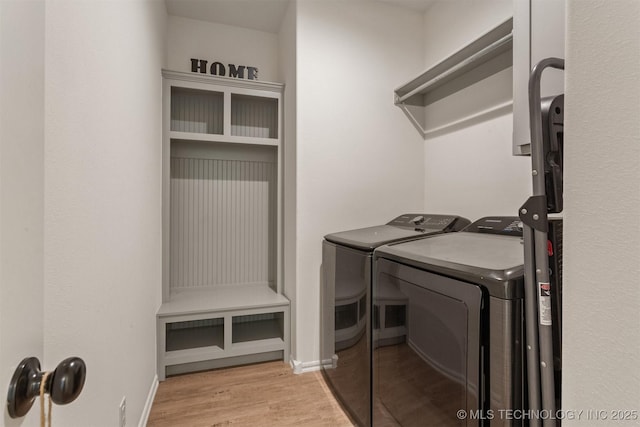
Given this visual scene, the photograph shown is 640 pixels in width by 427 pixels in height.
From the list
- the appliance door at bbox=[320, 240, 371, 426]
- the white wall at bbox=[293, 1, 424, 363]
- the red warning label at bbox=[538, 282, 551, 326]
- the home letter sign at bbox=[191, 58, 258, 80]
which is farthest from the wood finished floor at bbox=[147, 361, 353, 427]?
the home letter sign at bbox=[191, 58, 258, 80]

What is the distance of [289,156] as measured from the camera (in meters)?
2.45

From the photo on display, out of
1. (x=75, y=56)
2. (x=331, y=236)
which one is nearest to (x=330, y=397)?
(x=331, y=236)

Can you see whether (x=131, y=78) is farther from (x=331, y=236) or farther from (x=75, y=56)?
(x=331, y=236)

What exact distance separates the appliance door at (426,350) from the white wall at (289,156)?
92 centimetres

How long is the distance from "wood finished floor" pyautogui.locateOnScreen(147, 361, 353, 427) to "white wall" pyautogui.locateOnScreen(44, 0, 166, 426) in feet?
0.81

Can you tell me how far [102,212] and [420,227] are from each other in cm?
172

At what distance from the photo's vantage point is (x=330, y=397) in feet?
6.53

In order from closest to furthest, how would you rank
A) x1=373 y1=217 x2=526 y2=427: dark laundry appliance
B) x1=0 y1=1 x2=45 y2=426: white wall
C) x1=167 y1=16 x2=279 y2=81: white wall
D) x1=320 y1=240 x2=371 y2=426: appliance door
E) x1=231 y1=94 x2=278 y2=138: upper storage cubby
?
x1=0 y1=1 x2=45 y2=426: white wall
x1=373 y1=217 x2=526 y2=427: dark laundry appliance
x1=320 y1=240 x2=371 y2=426: appliance door
x1=167 y1=16 x2=279 y2=81: white wall
x1=231 y1=94 x2=278 y2=138: upper storage cubby

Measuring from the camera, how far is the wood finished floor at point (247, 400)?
5.78 feet

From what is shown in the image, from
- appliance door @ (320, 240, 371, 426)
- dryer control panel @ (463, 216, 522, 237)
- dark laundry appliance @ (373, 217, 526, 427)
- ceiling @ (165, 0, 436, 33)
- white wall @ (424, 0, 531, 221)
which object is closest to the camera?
dark laundry appliance @ (373, 217, 526, 427)

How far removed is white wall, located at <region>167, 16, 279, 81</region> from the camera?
8.61 ft

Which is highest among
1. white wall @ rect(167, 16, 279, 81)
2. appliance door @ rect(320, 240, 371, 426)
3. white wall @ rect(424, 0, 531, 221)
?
white wall @ rect(167, 16, 279, 81)

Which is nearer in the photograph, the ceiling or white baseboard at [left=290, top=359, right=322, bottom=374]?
white baseboard at [left=290, top=359, right=322, bottom=374]

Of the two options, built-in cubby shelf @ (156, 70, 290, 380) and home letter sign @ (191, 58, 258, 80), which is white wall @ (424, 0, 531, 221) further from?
home letter sign @ (191, 58, 258, 80)
